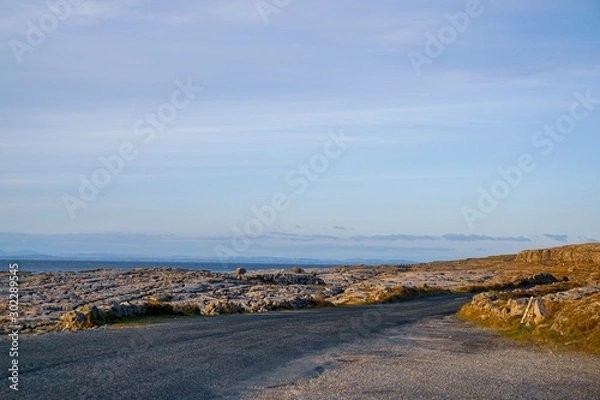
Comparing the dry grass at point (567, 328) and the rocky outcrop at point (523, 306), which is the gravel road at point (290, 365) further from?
the rocky outcrop at point (523, 306)

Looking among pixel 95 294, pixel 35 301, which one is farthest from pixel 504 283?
pixel 35 301

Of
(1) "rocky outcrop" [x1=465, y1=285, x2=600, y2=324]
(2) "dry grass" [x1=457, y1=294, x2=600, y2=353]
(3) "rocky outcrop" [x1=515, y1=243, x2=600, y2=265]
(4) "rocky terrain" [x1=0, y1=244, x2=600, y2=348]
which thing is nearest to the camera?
(2) "dry grass" [x1=457, y1=294, x2=600, y2=353]

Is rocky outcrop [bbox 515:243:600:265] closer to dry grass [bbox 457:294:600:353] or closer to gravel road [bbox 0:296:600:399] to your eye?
dry grass [bbox 457:294:600:353]

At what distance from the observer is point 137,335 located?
2069 centimetres

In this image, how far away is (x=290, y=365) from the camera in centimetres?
1580

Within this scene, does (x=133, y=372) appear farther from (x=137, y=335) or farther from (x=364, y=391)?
(x=137, y=335)

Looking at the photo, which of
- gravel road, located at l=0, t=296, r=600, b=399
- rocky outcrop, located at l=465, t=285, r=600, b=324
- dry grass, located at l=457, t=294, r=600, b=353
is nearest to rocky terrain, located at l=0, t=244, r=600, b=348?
rocky outcrop, located at l=465, t=285, r=600, b=324

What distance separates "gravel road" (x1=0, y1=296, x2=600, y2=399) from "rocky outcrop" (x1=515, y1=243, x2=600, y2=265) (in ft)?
200

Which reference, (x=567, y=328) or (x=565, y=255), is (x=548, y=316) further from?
(x=565, y=255)

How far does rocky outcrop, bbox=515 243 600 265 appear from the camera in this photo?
79.8 meters

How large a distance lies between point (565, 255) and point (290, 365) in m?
77.1

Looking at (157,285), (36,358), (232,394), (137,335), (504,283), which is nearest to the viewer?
(232,394)

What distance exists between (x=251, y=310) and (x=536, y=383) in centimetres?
2013

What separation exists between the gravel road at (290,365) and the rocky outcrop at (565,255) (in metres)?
61.0
